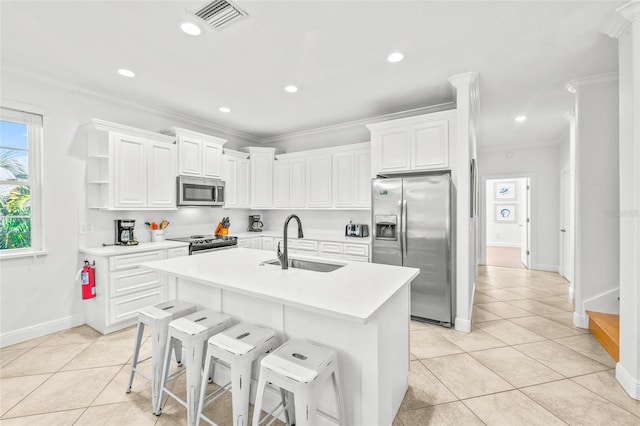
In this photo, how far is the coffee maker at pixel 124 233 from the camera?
11.7 feet

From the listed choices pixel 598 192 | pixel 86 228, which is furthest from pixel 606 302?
pixel 86 228

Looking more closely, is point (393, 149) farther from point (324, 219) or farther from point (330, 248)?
point (324, 219)

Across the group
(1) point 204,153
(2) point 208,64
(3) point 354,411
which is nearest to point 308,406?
(3) point 354,411

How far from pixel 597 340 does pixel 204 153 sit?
207 inches

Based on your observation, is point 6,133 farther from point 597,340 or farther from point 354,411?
point 597,340

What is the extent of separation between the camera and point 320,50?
2553mm

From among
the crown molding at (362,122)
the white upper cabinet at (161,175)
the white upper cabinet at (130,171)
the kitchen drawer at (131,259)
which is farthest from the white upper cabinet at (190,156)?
the crown molding at (362,122)

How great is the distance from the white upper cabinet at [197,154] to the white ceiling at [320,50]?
0.44 m

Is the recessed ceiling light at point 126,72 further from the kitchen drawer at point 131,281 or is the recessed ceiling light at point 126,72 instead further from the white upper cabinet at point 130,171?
the kitchen drawer at point 131,281

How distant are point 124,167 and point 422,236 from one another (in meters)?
3.62

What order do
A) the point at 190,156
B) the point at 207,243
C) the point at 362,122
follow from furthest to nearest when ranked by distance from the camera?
the point at 362,122 < the point at 190,156 < the point at 207,243

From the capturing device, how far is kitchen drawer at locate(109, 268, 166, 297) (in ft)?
10.2

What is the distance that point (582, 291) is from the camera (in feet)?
10.4

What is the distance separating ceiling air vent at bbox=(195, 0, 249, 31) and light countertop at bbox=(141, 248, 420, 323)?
73.3 inches
